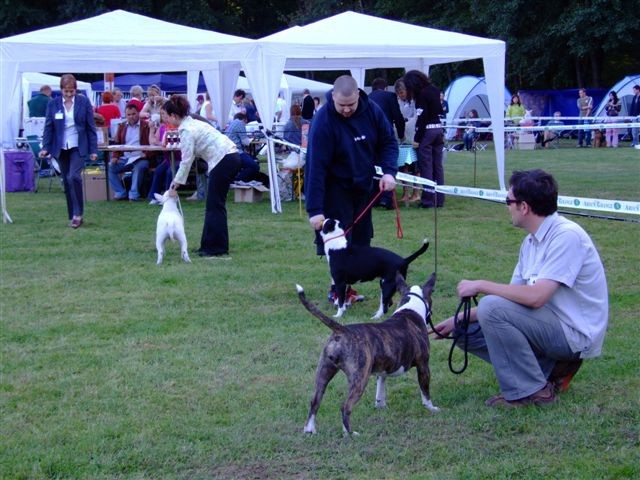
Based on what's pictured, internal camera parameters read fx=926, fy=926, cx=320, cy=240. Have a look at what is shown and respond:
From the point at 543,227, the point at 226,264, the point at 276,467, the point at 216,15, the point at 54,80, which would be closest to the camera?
the point at 276,467

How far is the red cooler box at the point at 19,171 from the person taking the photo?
16.4 meters

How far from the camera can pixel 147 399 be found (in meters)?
4.80

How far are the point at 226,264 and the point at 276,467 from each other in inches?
202

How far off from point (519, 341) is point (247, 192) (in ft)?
33.5

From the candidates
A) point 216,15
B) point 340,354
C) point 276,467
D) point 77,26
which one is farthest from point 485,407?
point 216,15

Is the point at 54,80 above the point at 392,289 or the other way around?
above

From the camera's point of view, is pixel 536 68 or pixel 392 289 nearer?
pixel 392 289

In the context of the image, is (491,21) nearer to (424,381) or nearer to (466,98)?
(466,98)

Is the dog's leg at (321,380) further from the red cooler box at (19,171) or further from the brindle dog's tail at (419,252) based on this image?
the red cooler box at (19,171)

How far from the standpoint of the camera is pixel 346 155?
21.1 feet

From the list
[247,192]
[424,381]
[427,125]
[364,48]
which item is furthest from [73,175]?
[424,381]

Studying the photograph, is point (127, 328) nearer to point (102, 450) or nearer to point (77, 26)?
point (102, 450)

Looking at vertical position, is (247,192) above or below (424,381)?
above

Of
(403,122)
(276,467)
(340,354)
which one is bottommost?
(276,467)
